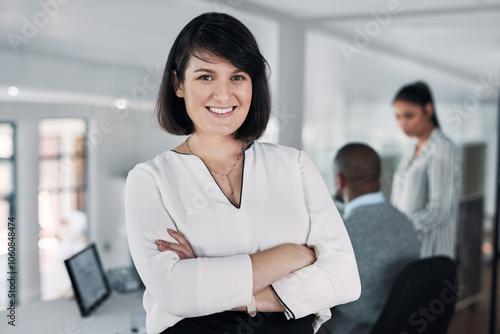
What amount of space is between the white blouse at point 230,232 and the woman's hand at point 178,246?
2 centimetres

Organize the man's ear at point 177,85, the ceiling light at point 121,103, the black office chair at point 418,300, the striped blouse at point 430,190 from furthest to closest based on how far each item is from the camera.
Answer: the striped blouse at point 430,190 < the ceiling light at point 121,103 < the black office chair at point 418,300 < the man's ear at point 177,85

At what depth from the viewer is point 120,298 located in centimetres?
214

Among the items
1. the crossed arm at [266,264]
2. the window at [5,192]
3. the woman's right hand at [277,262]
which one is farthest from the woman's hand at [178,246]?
the window at [5,192]

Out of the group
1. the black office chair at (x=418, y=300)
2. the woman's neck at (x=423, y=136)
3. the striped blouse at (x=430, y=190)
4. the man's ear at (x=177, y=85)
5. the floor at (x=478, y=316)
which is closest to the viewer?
the man's ear at (x=177, y=85)

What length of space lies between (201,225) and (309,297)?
1.06 ft

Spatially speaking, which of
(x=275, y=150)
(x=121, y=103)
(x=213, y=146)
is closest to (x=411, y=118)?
(x=121, y=103)

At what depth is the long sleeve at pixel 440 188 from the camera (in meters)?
3.11

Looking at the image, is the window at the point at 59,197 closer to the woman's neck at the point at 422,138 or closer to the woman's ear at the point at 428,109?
the woman's neck at the point at 422,138

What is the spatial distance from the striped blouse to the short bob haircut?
187 cm

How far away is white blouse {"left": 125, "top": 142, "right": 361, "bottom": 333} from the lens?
3.98ft

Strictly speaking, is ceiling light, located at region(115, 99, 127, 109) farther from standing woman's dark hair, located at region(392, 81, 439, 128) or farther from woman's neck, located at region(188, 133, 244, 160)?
standing woman's dark hair, located at region(392, 81, 439, 128)

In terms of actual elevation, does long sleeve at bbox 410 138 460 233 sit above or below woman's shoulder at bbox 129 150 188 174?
below

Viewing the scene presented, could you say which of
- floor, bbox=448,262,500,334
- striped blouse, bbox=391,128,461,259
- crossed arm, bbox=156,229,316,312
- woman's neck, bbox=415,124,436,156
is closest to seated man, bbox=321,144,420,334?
crossed arm, bbox=156,229,316,312

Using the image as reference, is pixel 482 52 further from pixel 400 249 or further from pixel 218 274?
pixel 218 274
